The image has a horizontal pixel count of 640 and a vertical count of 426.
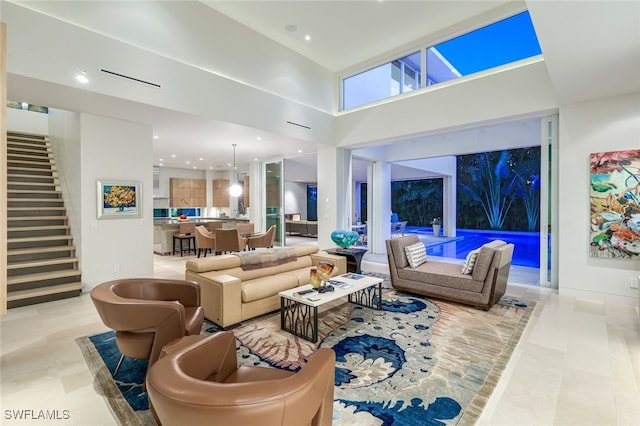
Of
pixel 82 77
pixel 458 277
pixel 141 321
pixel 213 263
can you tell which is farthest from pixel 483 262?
pixel 82 77

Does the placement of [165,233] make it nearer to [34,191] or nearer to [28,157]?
[34,191]

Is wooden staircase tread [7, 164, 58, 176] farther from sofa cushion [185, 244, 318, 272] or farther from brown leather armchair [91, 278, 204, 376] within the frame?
brown leather armchair [91, 278, 204, 376]

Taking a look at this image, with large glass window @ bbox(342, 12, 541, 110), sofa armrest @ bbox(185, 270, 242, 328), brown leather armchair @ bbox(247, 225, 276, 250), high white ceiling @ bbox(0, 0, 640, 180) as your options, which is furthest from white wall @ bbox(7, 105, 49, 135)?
large glass window @ bbox(342, 12, 541, 110)

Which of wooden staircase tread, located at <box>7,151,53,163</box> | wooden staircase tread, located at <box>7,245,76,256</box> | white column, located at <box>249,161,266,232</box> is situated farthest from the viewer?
white column, located at <box>249,161,266,232</box>

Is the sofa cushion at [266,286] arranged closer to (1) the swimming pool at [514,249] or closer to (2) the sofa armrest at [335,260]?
(2) the sofa armrest at [335,260]

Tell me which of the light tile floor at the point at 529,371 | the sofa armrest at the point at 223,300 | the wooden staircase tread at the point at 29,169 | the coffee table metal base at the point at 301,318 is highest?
the wooden staircase tread at the point at 29,169


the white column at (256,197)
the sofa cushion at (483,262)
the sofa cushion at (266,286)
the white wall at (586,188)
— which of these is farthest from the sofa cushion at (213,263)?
the white column at (256,197)

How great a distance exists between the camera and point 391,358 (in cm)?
275

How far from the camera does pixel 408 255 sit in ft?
15.5

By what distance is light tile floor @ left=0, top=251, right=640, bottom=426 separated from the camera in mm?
2045

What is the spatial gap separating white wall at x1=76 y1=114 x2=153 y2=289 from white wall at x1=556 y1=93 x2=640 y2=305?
23.0ft

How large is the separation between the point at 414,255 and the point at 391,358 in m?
2.25

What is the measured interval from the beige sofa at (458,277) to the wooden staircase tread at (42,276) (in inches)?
199

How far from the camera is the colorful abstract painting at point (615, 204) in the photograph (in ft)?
13.6
